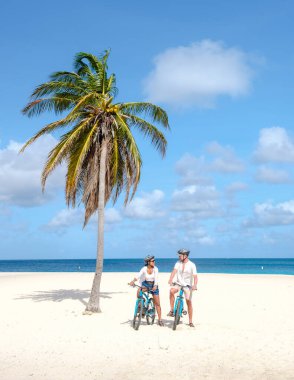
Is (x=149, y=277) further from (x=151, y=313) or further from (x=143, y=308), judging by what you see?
(x=151, y=313)

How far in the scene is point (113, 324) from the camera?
12.6 metres

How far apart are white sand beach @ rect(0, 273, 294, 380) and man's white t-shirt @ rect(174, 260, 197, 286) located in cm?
115

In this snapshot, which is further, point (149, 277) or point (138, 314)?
point (149, 277)

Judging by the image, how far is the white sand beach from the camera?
798 centimetres

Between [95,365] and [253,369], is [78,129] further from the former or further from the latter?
[253,369]

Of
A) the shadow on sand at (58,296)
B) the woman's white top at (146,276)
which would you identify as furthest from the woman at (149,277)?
the shadow on sand at (58,296)

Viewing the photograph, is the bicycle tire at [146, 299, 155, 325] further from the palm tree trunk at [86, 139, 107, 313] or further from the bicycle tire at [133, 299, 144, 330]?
the palm tree trunk at [86, 139, 107, 313]

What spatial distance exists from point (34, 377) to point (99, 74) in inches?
427

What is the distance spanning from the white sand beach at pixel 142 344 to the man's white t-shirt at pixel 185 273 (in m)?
1.15

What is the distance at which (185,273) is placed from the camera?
11883 mm

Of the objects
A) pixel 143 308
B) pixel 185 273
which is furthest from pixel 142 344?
pixel 185 273

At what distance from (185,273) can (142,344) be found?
242cm

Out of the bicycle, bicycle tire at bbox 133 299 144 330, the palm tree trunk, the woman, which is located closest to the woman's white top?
the woman

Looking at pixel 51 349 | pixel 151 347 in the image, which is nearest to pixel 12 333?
pixel 51 349
